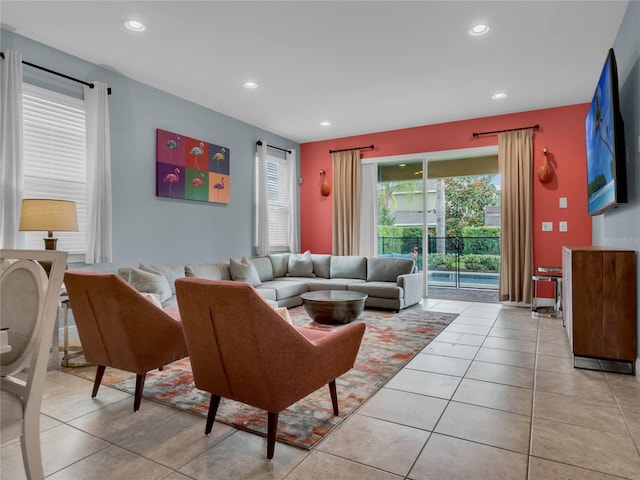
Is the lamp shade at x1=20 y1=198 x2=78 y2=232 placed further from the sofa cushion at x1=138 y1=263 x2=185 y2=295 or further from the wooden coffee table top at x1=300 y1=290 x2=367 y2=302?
the wooden coffee table top at x1=300 y1=290 x2=367 y2=302

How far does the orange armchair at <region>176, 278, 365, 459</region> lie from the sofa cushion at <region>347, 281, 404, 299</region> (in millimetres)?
3251

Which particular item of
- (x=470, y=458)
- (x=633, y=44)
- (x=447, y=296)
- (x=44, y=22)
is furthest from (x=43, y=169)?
(x=447, y=296)

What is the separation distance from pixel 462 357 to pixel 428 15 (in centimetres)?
279

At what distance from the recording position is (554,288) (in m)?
5.40

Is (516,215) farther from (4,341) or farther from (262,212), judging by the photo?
(4,341)

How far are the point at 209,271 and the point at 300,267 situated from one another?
184 cm

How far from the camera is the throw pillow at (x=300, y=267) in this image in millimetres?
6273

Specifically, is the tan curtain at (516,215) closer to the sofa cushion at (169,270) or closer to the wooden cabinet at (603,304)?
the wooden cabinet at (603,304)

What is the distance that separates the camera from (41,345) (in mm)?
1359

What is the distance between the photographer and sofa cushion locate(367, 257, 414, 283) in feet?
18.6

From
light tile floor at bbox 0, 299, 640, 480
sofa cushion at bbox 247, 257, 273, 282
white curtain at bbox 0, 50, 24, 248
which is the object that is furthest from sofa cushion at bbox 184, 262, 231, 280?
light tile floor at bbox 0, 299, 640, 480

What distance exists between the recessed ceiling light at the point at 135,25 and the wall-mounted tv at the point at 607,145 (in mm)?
3622

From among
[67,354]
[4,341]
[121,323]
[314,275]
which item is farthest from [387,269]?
[4,341]

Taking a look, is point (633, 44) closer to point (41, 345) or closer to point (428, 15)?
point (428, 15)
